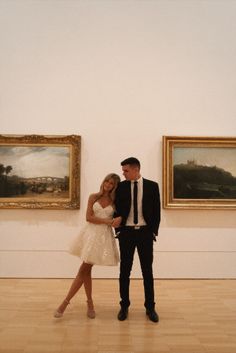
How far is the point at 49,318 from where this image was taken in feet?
17.2

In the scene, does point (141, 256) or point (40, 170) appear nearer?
point (141, 256)

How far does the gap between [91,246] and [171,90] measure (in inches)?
184

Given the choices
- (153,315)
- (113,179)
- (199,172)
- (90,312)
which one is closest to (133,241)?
(113,179)

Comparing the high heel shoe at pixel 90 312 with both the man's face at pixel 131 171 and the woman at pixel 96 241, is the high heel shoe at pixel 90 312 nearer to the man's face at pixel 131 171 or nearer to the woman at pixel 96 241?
the woman at pixel 96 241

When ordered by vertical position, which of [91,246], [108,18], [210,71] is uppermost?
[108,18]

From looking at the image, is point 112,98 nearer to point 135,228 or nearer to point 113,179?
point 113,179

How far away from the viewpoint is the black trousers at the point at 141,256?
17.6ft

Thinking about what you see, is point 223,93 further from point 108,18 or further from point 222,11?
point 108,18

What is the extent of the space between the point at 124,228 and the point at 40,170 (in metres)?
3.42

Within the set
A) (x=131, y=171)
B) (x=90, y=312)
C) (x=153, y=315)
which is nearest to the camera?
(x=153, y=315)

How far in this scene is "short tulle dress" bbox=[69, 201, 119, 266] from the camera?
5.17 metres

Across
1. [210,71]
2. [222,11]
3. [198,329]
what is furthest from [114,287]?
[222,11]

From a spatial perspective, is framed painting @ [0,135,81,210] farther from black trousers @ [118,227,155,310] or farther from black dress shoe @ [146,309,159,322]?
black dress shoe @ [146,309,159,322]

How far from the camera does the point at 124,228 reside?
542 centimetres
